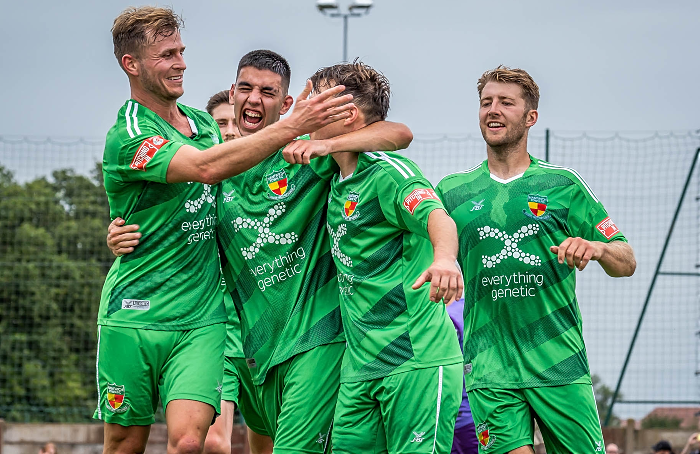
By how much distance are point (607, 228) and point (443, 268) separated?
1655mm

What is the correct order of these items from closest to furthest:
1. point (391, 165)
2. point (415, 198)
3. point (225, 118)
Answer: point (415, 198) < point (391, 165) < point (225, 118)

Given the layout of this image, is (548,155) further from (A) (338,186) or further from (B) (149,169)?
(B) (149,169)

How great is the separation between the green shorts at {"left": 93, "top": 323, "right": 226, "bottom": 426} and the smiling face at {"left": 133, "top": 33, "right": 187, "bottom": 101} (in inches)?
50.8

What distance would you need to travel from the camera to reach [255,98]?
214 inches

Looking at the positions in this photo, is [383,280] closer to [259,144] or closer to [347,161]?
[347,161]

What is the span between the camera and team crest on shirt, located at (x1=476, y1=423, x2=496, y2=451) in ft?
17.7

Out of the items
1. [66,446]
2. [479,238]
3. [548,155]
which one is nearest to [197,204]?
[479,238]

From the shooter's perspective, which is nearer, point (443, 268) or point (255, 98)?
point (443, 268)

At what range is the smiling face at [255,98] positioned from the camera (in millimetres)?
5461

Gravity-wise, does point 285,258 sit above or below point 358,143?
below

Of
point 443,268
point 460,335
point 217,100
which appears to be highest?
point 217,100

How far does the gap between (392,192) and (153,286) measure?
1366 mm

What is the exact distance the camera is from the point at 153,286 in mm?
5074

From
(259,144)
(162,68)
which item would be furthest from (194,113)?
(259,144)
